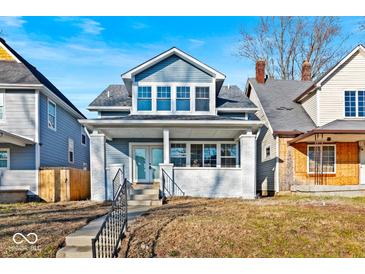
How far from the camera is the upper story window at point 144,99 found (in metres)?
12.8

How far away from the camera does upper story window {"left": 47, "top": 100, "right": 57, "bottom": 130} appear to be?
45.0 ft

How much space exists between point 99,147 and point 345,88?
11.3m

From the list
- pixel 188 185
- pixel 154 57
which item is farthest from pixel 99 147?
pixel 154 57

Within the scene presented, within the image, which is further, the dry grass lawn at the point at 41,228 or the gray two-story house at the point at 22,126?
the gray two-story house at the point at 22,126

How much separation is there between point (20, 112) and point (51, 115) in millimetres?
1750

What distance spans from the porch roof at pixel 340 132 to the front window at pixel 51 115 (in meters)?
10.7

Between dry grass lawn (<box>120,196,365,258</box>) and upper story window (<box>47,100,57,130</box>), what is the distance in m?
8.48

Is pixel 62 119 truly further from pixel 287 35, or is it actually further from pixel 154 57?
pixel 287 35

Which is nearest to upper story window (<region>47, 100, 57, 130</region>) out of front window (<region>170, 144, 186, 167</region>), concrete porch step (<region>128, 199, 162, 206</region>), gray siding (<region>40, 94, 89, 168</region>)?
gray siding (<region>40, 94, 89, 168</region>)

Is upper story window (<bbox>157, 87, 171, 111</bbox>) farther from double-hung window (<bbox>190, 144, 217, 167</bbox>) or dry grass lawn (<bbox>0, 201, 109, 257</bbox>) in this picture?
dry grass lawn (<bbox>0, 201, 109, 257</bbox>)

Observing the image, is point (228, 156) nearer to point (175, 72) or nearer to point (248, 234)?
point (175, 72)

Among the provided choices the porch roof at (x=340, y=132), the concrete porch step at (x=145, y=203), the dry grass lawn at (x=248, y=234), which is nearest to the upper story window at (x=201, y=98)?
the porch roof at (x=340, y=132)

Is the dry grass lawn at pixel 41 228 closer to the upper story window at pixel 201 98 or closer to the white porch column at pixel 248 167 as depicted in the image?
the white porch column at pixel 248 167

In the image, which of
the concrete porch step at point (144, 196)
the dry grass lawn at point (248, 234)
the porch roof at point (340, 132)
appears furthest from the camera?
the porch roof at point (340, 132)
